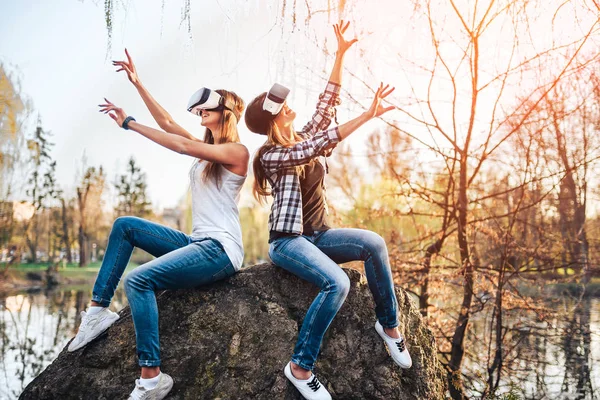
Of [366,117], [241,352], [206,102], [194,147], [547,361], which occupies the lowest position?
[547,361]

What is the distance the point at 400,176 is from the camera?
6.31 m

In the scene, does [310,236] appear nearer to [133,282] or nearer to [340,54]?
[133,282]

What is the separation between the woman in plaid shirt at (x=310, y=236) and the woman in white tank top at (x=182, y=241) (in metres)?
0.21

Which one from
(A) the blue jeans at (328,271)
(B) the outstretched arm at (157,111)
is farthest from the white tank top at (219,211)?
(B) the outstretched arm at (157,111)

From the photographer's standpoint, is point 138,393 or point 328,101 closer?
point 138,393

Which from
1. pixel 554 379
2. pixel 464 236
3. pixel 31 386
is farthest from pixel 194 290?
pixel 554 379

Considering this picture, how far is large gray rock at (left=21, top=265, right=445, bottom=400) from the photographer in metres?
3.55

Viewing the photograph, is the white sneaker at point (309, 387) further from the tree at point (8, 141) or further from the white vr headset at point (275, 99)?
the tree at point (8, 141)

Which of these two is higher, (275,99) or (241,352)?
(275,99)

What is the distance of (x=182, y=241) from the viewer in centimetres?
364

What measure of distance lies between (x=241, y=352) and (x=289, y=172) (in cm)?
115

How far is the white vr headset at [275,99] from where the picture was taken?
11.9 feet

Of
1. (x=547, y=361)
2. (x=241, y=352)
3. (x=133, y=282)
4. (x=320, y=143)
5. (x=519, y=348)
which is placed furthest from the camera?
(x=547, y=361)

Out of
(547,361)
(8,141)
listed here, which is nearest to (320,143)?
(547,361)
